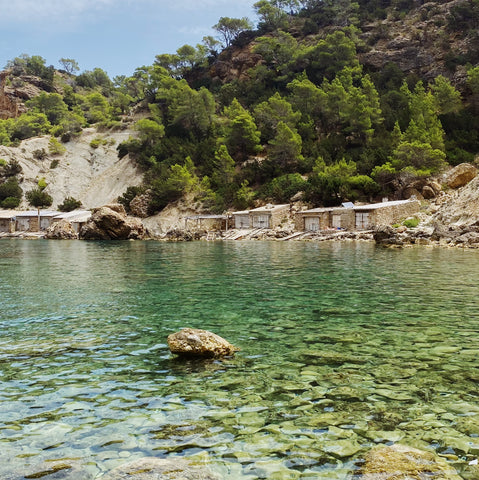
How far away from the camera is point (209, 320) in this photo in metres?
10.0

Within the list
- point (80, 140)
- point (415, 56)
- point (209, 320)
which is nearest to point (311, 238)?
point (209, 320)

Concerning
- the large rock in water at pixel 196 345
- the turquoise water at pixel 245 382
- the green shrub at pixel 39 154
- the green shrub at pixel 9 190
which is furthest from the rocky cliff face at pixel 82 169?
the large rock in water at pixel 196 345

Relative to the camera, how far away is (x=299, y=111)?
7281 centimetres

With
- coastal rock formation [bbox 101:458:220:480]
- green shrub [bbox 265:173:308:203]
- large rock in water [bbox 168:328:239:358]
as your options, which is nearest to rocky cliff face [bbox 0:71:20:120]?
green shrub [bbox 265:173:308:203]

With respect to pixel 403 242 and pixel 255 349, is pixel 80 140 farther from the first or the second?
pixel 255 349

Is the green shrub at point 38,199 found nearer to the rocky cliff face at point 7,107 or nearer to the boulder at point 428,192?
the rocky cliff face at point 7,107

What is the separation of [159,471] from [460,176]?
57126 mm

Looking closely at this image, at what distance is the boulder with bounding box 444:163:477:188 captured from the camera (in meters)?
51.4

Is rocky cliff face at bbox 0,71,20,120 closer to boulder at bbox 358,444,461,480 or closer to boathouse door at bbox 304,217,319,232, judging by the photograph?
boathouse door at bbox 304,217,319,232

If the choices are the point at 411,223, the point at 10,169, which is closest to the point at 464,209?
the point at 411,223

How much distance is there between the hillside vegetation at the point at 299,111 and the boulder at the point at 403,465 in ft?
170

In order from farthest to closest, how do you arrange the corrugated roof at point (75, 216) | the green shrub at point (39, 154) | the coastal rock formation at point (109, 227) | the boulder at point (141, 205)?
the green shrub at point (39, 154), the boulder at point (141, 205), the corrugated roof at point (75, 216), the coastal rock formation at point (109, 227)

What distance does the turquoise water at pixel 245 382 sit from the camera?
423 centimetres

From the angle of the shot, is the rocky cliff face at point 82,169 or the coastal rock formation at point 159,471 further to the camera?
the rocky cliff face at point 82,169
